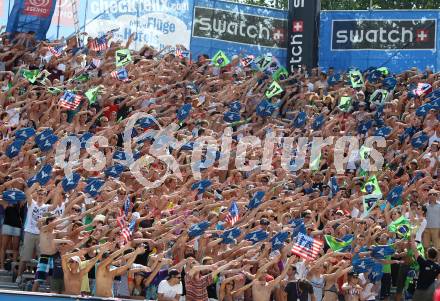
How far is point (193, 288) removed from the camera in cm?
1870

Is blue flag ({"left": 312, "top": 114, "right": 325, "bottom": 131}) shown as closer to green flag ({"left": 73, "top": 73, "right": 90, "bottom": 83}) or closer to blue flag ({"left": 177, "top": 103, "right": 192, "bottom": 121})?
blue flag ({"left": 177, "top": 103, "right": 192, "bottom": 121})

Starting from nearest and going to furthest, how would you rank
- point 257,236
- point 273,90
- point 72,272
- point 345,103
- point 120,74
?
point 72,272, point 257,236, point 120,74, point 345,103, point 273,90

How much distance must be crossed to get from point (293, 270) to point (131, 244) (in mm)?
2763

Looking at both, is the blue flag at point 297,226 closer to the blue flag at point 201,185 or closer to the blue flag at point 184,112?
the blue flag at point 201,185

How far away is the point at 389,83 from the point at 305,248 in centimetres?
977

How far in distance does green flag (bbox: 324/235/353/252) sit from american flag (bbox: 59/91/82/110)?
596 centimetres

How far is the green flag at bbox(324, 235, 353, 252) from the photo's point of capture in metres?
20.9

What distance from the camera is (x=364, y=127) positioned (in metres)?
27.0

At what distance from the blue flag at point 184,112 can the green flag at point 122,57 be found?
1.99 m

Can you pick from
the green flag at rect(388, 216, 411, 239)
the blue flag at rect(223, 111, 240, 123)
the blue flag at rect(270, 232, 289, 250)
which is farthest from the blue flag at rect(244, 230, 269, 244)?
the blue flag at rect(223, 111, 240, 123)

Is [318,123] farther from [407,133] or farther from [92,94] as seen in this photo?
[92,94]

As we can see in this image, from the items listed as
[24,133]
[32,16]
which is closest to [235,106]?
[32,16]

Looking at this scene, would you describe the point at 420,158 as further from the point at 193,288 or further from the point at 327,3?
the point at 327,3

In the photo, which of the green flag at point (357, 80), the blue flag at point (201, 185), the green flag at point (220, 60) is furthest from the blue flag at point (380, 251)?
the green flag at point (220, 60)
